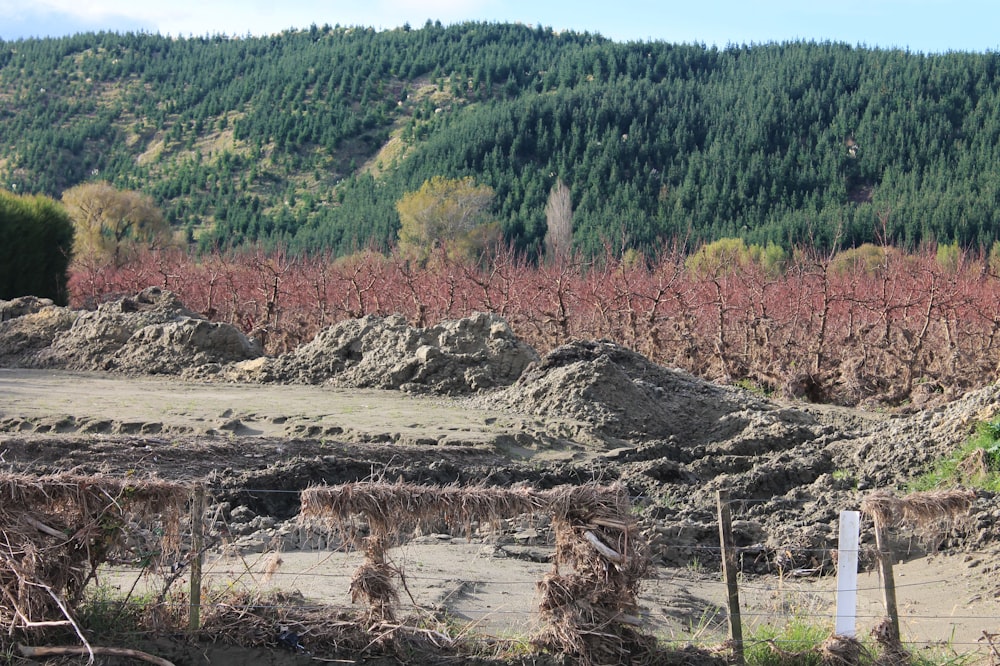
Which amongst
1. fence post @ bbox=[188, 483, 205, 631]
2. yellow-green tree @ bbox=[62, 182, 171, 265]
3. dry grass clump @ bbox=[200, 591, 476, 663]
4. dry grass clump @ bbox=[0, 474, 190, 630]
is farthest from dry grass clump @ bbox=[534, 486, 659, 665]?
yellow-green tree @ bbox=[62, 182, 171, 265]

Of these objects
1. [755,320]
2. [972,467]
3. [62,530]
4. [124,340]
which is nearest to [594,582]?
[62,530]

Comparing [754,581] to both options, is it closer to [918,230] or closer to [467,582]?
[467,582]

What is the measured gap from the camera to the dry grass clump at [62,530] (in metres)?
5.21

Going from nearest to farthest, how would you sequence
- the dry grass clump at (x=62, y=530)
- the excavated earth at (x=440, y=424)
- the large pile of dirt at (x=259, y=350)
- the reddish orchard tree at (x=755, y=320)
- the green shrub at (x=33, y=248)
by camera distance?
the dry grass clump at (x=62, y=530), the excavated earth at (x=440, y=424), the large pile of dirt at (x=259, y=350), the reddish orchard tree at (x=755, y=320), the green shrub at (x=33, y=248)

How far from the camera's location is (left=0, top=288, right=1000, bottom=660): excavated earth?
9562 millimetres

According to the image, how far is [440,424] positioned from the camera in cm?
1356

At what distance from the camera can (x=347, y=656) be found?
5.50 meters

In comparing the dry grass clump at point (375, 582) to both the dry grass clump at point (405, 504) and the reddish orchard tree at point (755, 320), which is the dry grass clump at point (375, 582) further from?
the reddish orchard tree at point (755, 320)

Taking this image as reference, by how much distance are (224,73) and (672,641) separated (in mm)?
121539

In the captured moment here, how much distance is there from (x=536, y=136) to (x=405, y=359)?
222 feet

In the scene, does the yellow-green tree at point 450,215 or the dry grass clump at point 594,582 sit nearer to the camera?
the dry grass clump at point 594,582

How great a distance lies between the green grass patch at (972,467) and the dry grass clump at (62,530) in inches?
277

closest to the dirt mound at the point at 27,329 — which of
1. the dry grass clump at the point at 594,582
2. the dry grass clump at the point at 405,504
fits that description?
the dry grass clump at the point at 405,504

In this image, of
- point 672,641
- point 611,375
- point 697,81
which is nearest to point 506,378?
point 611,375
